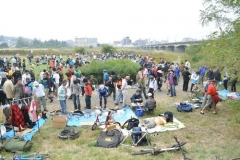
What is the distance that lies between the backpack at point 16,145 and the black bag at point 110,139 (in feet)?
6.96

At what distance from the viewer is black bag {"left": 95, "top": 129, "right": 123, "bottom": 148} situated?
7316 millimetres

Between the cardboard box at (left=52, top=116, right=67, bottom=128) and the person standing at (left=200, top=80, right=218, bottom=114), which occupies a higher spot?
the person standing at (left=200, top=80, right=218, bottom=114)

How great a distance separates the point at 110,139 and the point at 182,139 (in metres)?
2.53

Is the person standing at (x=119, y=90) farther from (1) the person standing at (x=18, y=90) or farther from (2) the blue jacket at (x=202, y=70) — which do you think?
(2) the blue jacket at (x=202, y=70)

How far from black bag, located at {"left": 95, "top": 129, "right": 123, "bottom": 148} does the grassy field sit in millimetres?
199

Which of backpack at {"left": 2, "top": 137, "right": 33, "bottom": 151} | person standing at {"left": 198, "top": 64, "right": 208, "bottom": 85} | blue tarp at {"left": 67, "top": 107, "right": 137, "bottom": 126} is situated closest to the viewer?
backpack at {"left": 2, "top": 137, "right": 33, "bottom": 151}

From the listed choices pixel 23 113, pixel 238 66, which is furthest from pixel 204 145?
pixel 23 113

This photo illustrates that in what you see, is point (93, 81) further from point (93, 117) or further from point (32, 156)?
point (32, 156)

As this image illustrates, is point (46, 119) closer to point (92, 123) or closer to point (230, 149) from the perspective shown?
point (92, 123)

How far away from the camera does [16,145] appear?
6.96 m

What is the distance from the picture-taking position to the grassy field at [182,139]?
6.73m

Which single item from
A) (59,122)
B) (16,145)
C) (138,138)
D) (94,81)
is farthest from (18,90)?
(94,81)

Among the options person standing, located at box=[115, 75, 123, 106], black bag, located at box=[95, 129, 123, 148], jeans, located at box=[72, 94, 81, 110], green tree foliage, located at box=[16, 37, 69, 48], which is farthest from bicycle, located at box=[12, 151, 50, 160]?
green tree foliage, located at box=[16, 37, 69, 48]

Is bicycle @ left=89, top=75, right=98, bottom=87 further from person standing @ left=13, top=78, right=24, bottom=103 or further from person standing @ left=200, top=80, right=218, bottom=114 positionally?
person standing @ left=200, top=80, right=218, bottom=114
